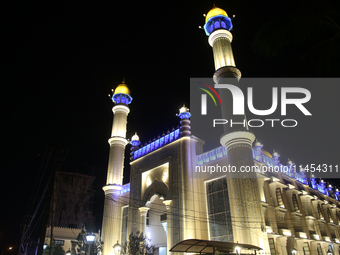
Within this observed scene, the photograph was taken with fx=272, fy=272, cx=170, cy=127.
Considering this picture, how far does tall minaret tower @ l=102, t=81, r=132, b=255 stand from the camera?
928 inches

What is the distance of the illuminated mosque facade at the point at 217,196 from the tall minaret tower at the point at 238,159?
0.17 feet

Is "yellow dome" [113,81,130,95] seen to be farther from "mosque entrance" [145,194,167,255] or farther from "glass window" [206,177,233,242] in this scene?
"glass window" [206,177,233,242]

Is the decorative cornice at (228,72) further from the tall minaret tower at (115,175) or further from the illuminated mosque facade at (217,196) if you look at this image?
the tall minaret tower at (115,175)

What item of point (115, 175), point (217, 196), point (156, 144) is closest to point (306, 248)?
point (217, 196)

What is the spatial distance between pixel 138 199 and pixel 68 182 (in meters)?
23.1

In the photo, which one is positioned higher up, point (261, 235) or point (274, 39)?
point (274, 39)

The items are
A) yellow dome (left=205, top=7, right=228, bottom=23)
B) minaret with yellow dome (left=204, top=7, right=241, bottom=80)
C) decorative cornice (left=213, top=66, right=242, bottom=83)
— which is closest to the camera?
decorative cornice (left=213, top=66, right=242, bottom=83)

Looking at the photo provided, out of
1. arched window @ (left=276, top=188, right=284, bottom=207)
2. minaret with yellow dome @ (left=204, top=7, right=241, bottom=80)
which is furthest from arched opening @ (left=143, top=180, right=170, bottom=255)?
minaret with yellow dome @ (left=204, top=7, right=241, bottom=80)

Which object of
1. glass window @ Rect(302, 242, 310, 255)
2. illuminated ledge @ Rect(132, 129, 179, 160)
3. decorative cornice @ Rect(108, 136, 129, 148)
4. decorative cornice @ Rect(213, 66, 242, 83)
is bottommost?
glass window @ Rect(302, 242, 310, 255)

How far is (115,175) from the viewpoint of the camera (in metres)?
26.2

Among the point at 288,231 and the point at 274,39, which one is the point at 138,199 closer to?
the point at 288,231

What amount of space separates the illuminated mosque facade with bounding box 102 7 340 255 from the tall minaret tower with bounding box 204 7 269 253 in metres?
0.05

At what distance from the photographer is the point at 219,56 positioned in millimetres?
20344

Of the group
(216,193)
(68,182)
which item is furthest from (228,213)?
(68,182)
